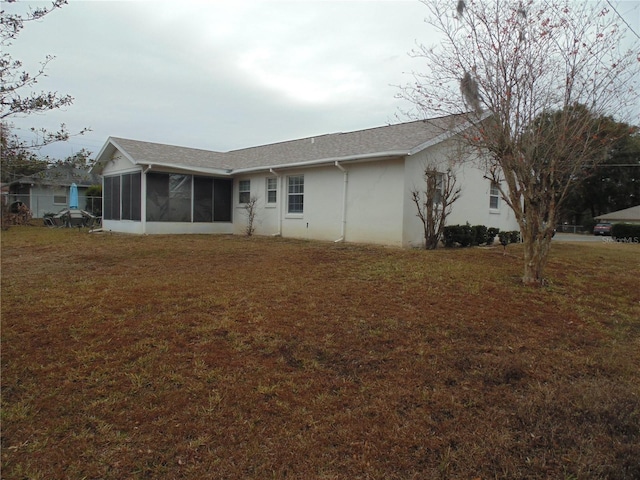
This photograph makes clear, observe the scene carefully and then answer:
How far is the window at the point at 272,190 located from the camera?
49.0 ft

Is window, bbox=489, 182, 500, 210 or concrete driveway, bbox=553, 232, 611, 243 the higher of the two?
window, bbox=489, 182, 500, 210

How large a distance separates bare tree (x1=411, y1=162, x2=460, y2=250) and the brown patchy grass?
4822 millimetres

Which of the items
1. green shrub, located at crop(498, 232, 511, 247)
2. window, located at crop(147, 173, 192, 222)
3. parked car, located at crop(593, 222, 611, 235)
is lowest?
green shrub, located at crop(498, 232, 511, 247)

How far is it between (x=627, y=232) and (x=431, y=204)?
20.4 m

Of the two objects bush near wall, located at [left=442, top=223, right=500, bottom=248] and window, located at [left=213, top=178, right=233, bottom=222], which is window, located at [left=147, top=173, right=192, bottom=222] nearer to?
window, located at [left=213, top=178, right=233, bottom=222]

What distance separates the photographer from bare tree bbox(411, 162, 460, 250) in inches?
424

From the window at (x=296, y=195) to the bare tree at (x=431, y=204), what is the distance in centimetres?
438

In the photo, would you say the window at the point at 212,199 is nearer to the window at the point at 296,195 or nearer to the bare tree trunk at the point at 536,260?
the window at the point at 296,195

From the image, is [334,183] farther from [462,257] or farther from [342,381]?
[342,381]

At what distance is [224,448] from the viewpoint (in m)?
2.37

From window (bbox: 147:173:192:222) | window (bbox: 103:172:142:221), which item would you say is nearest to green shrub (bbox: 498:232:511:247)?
window (bbox: 147:173:192:222)

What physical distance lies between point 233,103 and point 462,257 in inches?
484

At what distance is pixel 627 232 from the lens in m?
23.8

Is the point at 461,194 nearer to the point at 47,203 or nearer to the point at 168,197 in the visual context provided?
the point at 168,197
